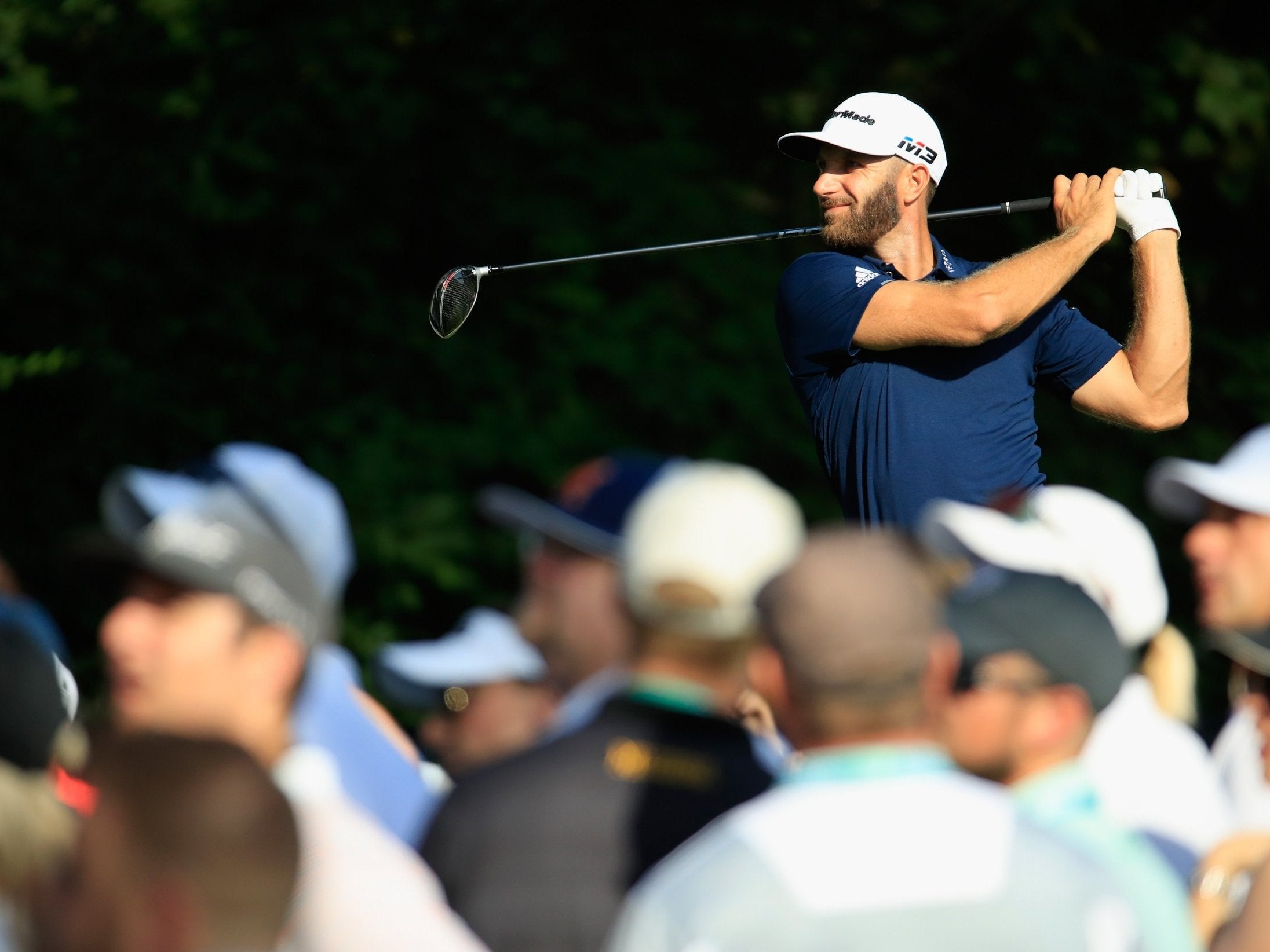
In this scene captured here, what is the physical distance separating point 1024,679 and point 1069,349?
1957 mm

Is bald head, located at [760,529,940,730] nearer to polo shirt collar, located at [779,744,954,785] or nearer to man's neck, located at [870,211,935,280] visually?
polo shirt collar, located at [779,744,954,785]

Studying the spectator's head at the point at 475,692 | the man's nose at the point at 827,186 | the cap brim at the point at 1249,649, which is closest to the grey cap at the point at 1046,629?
the cap brim at the point at 1249,649

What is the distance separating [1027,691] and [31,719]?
162cm

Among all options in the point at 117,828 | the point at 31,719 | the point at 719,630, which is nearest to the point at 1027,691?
the point at 719,630

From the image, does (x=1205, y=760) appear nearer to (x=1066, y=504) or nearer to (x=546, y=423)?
(x=1066, y=504)

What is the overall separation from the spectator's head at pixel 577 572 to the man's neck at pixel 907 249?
1566 mm

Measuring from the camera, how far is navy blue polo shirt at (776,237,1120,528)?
450 cm

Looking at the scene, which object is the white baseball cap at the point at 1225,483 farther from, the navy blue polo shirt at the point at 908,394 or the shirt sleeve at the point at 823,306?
the shirt sleeve at the point at 823,306

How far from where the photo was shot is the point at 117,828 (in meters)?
2.12

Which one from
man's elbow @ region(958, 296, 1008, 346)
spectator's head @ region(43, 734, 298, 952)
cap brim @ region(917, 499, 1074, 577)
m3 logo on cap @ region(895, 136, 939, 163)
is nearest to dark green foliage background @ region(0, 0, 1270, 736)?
m3 logo on cap @ region(895, 136, 939, 163)

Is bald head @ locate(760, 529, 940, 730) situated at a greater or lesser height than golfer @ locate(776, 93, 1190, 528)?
greater

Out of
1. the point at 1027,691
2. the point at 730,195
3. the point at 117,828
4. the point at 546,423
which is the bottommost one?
the point at 546,423

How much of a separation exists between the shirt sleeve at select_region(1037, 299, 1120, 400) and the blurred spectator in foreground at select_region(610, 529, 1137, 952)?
221 centimetres

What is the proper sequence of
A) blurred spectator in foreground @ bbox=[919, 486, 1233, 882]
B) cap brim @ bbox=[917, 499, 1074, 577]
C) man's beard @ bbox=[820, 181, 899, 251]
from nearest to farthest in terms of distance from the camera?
1. cap brim @ bbox=[917, 499, 1074, 577]
2. blurred spectator in foreground @ bbox=[919, 486, 1233, 882]
3. man's beard @ bbox=[820, 181, 899, 251]
